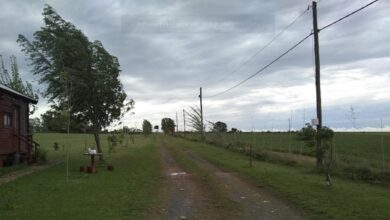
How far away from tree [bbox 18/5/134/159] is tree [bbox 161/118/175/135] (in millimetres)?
126673

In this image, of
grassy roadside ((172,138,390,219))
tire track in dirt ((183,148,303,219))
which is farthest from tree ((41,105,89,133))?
grassy roadside ((172,138,390,219))

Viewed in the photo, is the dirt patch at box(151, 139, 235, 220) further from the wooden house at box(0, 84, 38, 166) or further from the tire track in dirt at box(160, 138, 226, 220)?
the wooden house at box(0, 84, 38, 166)

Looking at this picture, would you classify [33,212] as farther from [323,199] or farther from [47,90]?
[47,90]

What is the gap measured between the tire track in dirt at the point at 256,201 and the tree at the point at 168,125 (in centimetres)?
13988

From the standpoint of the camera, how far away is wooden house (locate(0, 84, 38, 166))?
83.0 feet

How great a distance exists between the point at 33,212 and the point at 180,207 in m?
3.43

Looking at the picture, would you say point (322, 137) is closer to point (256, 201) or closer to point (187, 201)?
point (256, 201)

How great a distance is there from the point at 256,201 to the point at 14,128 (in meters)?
18.8

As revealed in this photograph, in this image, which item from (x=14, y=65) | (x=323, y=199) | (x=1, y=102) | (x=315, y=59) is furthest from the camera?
(x=14, y=65)

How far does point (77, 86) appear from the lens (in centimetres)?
2769

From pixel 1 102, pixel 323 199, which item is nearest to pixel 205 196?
pixel 323 199

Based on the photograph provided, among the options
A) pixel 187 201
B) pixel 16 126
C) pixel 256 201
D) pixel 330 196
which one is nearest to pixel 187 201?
pixel 187 201

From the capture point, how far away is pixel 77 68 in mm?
27922

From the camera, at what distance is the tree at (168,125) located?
525ft
